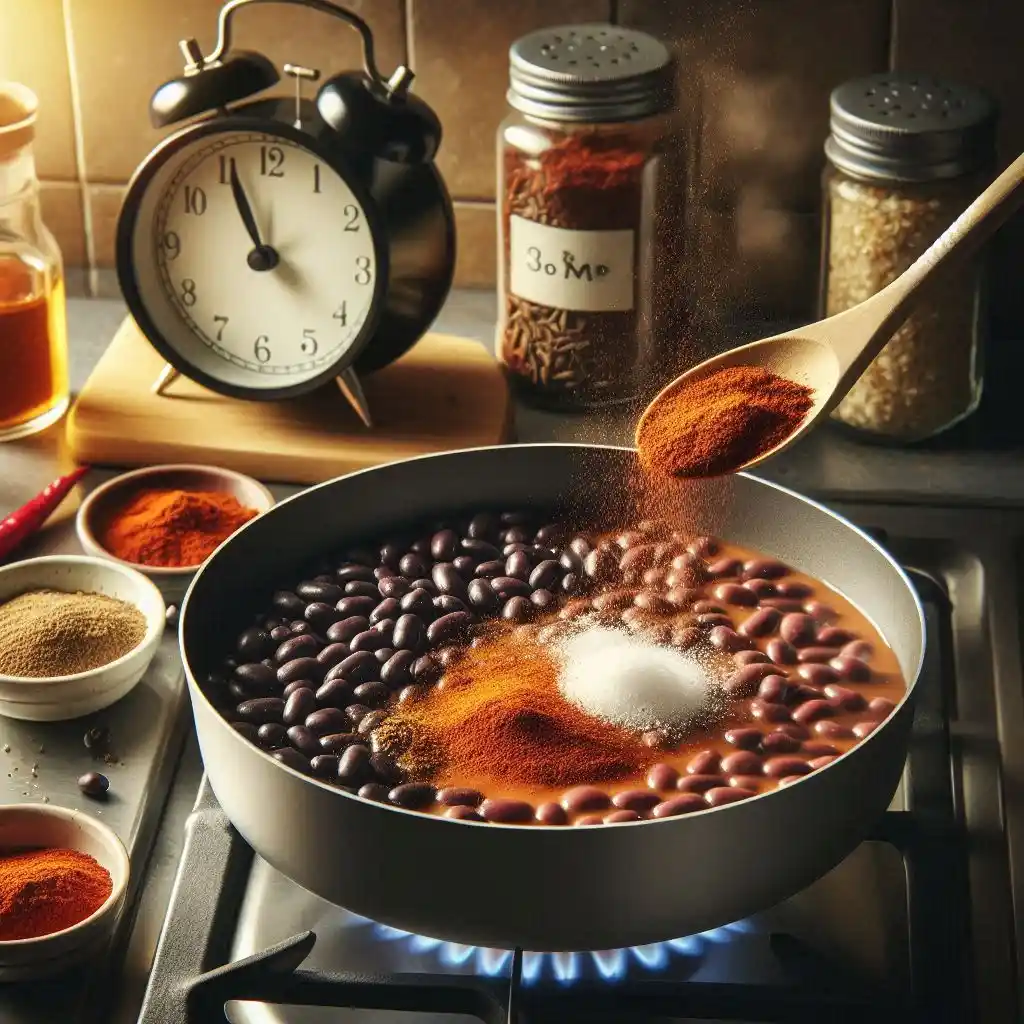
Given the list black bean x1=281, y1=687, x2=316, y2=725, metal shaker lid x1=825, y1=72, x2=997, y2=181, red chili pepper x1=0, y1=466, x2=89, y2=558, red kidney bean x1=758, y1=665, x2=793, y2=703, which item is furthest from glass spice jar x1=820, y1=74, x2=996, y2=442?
red chili pepper x1=0, y1=466, x2=89, y2=558

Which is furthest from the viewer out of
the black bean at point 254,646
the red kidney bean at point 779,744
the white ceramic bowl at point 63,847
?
the black bean at point 254,646

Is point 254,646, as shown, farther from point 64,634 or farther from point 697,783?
point 697,783

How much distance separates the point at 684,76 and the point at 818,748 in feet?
2.29

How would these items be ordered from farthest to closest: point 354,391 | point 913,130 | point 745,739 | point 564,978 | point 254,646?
point 354,391
point 913,130
point 254,646
point 745,739
point 564,978

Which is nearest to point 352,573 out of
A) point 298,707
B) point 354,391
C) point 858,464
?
point 298,707

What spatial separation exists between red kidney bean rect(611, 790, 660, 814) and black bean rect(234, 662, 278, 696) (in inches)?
10.4

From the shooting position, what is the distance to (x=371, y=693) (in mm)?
1111

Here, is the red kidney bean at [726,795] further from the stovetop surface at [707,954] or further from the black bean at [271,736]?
the black bean at [271,736]

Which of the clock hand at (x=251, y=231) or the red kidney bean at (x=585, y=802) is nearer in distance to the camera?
the red kidney bean at (x=585, y=802)

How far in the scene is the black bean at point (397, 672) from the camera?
44.3 inches

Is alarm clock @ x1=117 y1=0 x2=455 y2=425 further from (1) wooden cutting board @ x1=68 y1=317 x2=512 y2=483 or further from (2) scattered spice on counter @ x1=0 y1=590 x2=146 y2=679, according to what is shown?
(2) scattered spice on counter @ x1=0 y1=590 x2=146 y2=679

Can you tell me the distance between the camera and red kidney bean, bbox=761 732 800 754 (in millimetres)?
1047

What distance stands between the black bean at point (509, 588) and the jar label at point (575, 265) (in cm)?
31

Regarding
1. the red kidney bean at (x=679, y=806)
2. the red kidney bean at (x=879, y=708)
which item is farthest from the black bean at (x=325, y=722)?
the red kidney bean at (x=879, y=708)
